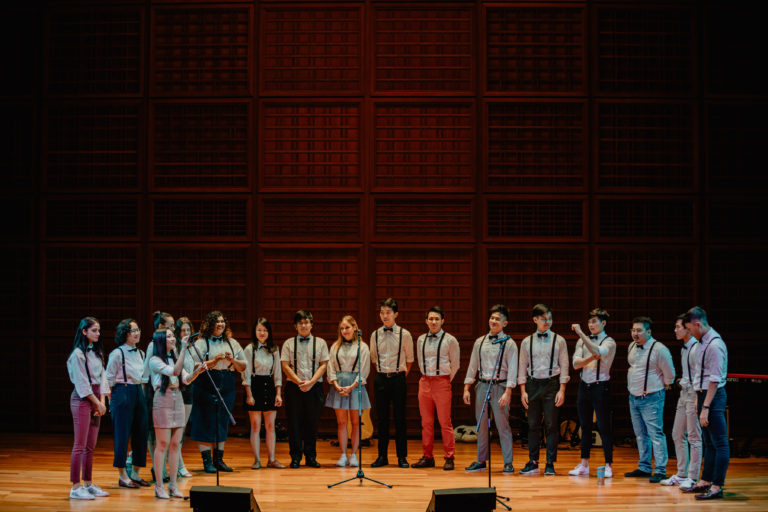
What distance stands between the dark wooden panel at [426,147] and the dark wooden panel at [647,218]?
6.05 ft

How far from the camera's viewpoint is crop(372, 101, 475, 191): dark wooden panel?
9430 mm

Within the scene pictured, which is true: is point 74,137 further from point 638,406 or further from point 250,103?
point 638,406

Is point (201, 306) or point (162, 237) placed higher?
point (162, 237)

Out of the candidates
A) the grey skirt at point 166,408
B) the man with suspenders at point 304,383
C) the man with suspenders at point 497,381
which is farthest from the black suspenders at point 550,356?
the grey skirt at point 166,408

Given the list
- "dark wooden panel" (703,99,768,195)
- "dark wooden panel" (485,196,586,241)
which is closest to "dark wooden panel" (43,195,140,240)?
"dark wooden panel" (485,196,586,241)

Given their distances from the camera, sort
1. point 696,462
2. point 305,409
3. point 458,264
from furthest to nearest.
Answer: point 458,264, point 305,409, point 696,462

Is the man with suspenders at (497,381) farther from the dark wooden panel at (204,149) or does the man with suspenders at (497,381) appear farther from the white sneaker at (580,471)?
the dark wooden panel at (204,149)

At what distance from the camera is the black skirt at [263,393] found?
24.8 ft

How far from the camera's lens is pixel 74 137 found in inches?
378

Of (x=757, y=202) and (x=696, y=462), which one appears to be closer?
(x=696, y=462)

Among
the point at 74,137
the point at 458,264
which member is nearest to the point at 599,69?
the point at 458,264

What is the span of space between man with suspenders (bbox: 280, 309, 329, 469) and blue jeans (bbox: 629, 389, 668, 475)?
126 inches

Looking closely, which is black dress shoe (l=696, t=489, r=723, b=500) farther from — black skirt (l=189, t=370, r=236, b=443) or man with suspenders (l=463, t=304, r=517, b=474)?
black skirt (l=189, t=370, r=236, b=443)

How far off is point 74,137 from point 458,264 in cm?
527
